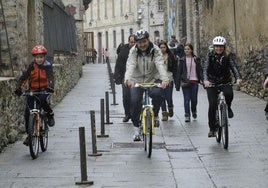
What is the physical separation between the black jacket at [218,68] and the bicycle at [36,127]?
8.07 feet

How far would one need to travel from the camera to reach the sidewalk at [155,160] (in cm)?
729

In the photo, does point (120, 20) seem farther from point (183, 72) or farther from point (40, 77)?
point (40, 77)

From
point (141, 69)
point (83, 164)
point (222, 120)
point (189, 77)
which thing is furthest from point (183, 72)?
point (83, 164)

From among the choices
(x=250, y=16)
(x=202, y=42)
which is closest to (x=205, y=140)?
(x=250, y=16)

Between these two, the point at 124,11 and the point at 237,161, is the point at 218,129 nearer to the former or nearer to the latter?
the point at 237,161

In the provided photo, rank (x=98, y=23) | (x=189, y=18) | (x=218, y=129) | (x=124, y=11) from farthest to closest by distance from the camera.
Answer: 1. (x=98, y=23)
2. (x=124, y=11)
3. (x=189, y=18)
4. (x=218, y=129)

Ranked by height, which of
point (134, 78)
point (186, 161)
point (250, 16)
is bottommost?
point (186, 161)

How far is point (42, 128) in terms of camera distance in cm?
922

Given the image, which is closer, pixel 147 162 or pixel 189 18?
pixel 147 162

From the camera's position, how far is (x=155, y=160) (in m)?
8.59

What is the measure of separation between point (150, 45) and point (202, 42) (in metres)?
20.0

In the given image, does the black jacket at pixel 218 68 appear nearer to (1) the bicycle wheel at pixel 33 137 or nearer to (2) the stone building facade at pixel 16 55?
(1) the bicycle wheel at pixel 33 137

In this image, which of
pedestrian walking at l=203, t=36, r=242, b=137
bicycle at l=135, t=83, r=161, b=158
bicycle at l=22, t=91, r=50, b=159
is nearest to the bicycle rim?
bicycle at l=22, t=91, r=50, b=159

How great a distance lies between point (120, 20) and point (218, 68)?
59928mm
